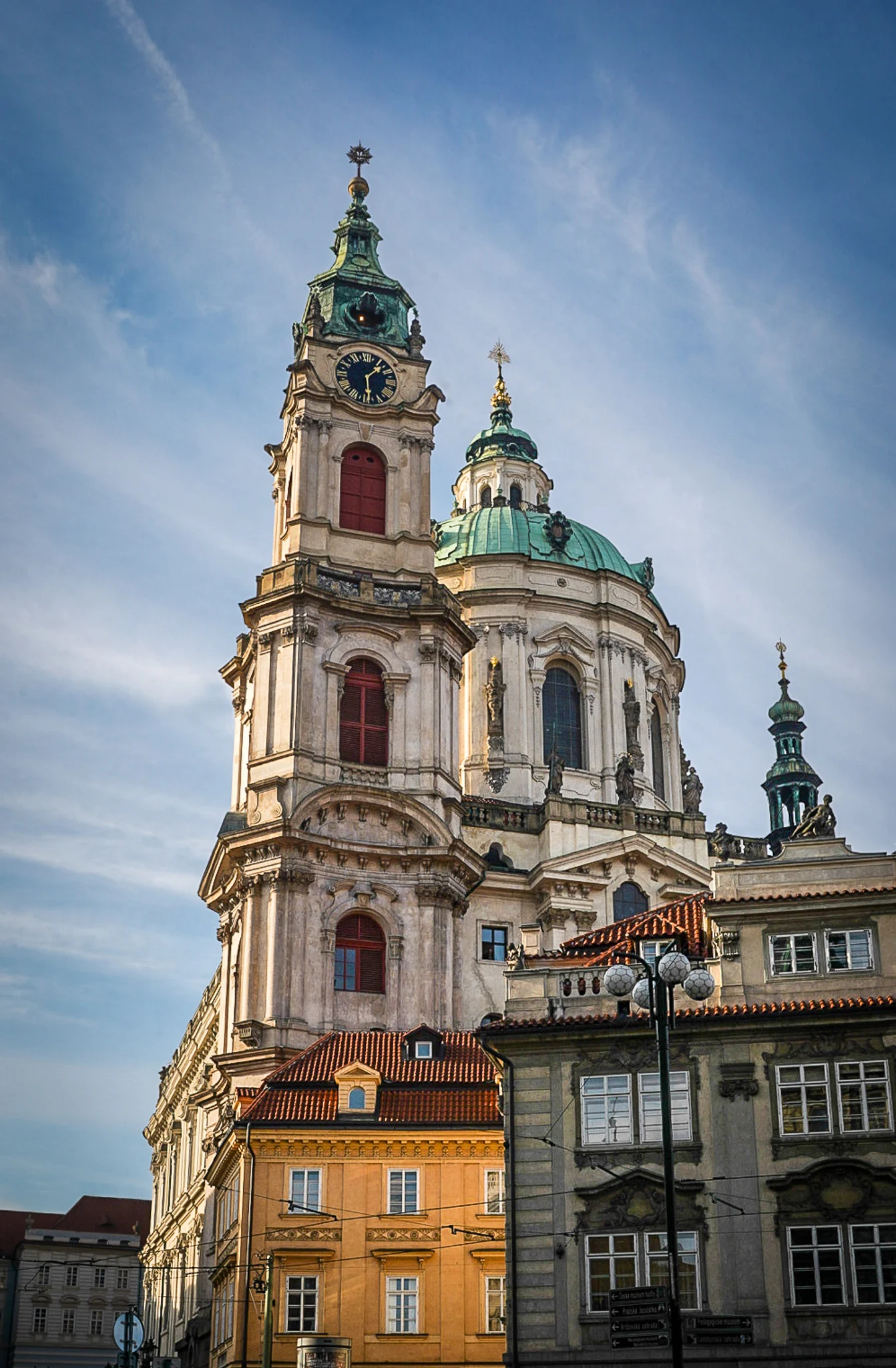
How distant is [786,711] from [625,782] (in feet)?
74.2

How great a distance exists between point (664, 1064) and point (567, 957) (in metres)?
14.9

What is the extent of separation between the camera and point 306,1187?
4253 centimetres

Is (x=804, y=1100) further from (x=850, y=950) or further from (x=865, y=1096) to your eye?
(x=850, y=950)

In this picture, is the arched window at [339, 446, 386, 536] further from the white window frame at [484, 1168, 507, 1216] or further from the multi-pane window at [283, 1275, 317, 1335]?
the multi-pane window at [283, 1275, 317, 1335]

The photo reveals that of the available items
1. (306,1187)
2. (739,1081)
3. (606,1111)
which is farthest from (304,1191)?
(739,1081)

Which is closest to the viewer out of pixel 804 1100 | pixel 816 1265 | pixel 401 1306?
pixel 816 1265

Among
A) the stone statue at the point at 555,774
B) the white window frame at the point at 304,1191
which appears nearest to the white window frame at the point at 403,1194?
the white window frame at the point at 304,1191

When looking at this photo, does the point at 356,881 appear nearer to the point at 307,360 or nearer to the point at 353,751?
the point at 353,751

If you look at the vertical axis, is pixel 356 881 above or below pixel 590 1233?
above

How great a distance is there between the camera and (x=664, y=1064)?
84.6ft

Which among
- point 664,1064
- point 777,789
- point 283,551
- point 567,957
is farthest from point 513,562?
point 664,1064

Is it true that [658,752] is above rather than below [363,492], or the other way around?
below

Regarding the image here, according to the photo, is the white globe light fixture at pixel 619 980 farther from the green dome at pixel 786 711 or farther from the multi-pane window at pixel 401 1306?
the green dome at pixel 786 711

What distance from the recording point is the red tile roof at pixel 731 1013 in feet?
116
